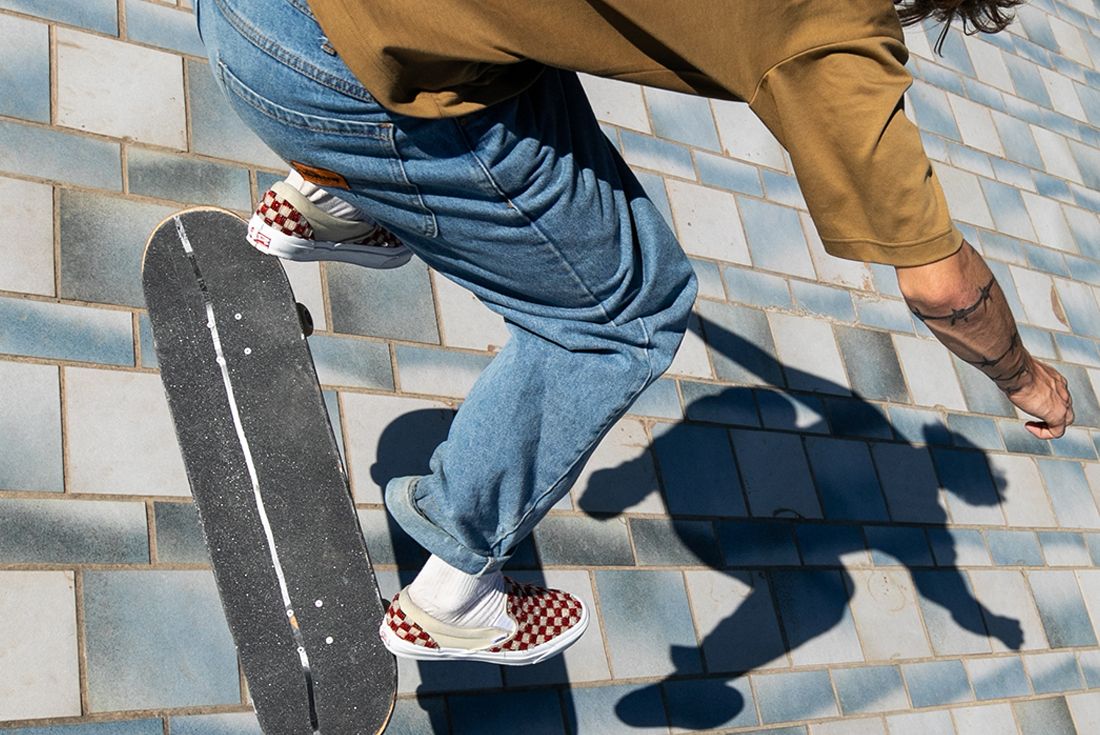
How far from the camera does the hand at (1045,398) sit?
2105 millimetres

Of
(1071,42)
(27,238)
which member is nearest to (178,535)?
(27,238)

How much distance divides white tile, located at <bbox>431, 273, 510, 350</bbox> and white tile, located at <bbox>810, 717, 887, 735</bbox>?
1297 millimetres

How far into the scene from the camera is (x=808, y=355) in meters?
3.83

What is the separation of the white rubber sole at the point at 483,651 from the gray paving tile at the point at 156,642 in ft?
1.30

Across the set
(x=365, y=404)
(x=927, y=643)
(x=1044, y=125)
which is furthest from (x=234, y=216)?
(x=1044, y=125)

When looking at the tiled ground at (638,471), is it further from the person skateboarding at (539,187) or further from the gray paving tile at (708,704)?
the person skateboarding at (539,187)

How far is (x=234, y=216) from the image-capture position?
254cm

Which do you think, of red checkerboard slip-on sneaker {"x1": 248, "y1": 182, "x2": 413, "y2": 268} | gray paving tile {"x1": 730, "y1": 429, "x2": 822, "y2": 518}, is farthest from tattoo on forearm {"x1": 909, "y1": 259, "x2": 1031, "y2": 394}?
gray paving tile {"x1": 730, "y1": 429, "x2": 822, "y2": 518}

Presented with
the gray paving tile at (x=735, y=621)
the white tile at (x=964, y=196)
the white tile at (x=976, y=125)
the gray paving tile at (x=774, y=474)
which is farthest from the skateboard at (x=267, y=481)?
the white tile at (x=976, y=125)

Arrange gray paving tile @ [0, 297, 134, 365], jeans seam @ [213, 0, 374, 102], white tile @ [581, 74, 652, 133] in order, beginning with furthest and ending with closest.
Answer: white tile @ [581, 74, 652, 133] < gray paving tile @ [0, 297, 134, 365] < jeans seam @ [213, 0, 374, 102]

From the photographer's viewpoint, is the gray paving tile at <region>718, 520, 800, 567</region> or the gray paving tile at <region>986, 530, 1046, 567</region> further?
the gray paving tile at <region>986, 530, 1046, 567</region>

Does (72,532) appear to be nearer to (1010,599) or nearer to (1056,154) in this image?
(1010,599)

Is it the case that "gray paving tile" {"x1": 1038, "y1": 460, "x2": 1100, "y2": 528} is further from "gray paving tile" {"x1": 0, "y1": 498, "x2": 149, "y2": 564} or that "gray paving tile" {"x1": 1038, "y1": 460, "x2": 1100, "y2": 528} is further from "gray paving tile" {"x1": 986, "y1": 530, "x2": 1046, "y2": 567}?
"gray paving tile" {"x1": 0, "y1": 498, "x2": 149, "y2": 564}

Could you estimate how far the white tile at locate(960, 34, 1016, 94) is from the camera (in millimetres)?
5734
